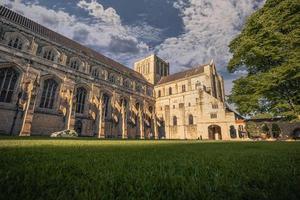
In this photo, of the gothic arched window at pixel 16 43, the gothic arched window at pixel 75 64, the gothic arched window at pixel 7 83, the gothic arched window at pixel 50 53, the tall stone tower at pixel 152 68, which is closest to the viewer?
the gothic arched window at pixel 7 83

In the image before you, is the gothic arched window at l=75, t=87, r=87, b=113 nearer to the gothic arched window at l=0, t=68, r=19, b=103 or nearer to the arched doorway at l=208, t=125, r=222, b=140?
the gothic arched window at l=0, t=68, r=19, b=103

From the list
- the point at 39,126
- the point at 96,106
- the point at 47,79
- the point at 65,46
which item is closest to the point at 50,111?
the point at 39,126

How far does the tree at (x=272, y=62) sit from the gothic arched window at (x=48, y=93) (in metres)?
23.1

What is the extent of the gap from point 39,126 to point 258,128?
112 ft

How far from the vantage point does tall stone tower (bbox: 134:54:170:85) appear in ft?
160

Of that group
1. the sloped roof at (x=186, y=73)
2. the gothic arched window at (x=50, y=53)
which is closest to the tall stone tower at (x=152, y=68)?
the sloped roof at (x=186, y=73)

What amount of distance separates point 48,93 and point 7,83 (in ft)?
14.9

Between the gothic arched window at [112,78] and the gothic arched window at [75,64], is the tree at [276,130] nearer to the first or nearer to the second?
the gothic arched window at [112,78]

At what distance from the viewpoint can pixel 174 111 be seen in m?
40.5

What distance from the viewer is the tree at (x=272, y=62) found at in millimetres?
11352

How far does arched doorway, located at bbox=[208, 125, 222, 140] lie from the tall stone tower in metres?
20.8

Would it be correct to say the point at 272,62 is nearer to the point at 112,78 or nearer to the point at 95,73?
the point at 95,73

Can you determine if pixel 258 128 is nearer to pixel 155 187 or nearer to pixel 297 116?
pixel 297 116

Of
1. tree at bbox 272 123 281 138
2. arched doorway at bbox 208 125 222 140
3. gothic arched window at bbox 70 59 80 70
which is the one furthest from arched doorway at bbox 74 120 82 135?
tree at bbox 272 123 281 138
